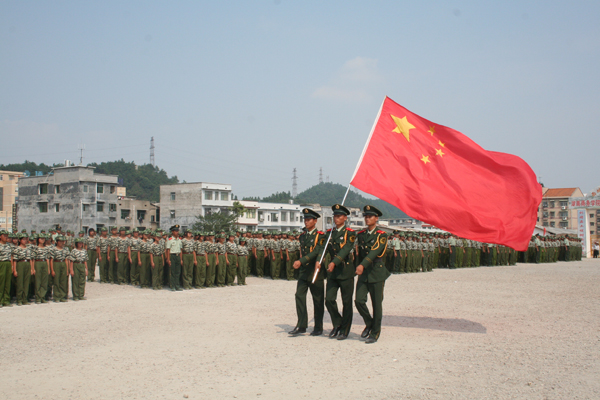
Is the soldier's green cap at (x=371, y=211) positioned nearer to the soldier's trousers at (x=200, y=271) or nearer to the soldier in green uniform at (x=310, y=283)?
the soldier in green uniform at (x=310, y=283)

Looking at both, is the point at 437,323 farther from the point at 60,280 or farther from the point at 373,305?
the point at 60,280

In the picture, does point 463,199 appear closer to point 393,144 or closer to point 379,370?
point 393,144

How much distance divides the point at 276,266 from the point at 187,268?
437 cm

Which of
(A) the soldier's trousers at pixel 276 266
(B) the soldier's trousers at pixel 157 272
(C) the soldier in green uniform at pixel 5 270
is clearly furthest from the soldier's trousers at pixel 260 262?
(C) the soldier in green uniform at pixel 5 270

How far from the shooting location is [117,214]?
58.4 m

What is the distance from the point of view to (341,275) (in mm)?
7332

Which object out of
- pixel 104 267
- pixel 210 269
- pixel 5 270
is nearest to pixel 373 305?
pixel 5 270

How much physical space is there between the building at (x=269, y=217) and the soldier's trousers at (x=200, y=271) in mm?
51130

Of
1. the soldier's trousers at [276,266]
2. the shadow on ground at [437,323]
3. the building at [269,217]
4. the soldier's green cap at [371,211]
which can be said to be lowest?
the shadow on ground at [437,323]

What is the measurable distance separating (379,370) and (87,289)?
10660 millimetres

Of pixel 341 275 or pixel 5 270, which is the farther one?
pixel 5 270

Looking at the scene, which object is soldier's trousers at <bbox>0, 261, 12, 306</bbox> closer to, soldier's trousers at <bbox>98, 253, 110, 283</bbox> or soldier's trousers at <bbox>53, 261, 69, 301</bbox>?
soldier's trousers at <bbox>53, 261, 69, 301</bbox>

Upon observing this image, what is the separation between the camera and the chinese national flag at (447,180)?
7203mm

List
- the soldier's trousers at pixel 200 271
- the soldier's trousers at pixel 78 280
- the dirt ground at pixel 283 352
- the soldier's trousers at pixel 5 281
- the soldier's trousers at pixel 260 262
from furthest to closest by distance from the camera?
the soldier's trousers at pixel 260 262
the soldier's trousers at pixel 200 271
the soldier's trousers at pixel 78 280
the soldier's trousers at pixel 5 281
the dirt ground at pixel 283 352
